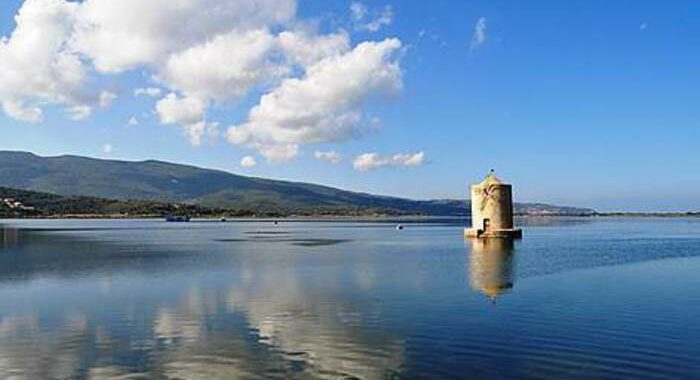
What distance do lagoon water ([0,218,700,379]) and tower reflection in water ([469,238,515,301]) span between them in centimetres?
12

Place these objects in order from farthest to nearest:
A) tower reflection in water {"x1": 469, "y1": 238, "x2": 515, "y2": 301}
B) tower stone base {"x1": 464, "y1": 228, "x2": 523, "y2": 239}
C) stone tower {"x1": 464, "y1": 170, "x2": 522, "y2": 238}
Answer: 1. tower stone base {"x1": 464, "y1": 228, "x2": 523, "y2": 239}
2. stone tower {"x1": 464, "y1": 170, "x2": 522, "y2": 238}
3. tower reflection in water {"x1": 469, "y1": 238, "x2": 515, "y2": 301}

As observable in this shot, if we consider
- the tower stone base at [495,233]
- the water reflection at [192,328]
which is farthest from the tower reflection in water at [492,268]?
the water reflection at [192,328]

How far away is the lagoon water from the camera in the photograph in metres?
14.0

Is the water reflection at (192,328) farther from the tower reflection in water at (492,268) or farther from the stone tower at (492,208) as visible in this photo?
the stone tower at (492,208)

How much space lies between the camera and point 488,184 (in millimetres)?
61875

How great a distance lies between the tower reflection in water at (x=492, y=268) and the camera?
2706cm

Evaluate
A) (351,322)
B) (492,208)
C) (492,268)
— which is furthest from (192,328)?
(492,208)

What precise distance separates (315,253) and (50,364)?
35.4 meters

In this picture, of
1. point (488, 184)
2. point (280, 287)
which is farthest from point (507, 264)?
point (488, 184)

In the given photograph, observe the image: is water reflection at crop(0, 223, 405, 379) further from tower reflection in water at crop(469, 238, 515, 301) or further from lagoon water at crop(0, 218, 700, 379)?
tower reflection in water at crop(469, 238, 515, 301)

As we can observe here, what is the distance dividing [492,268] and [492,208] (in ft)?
93.1

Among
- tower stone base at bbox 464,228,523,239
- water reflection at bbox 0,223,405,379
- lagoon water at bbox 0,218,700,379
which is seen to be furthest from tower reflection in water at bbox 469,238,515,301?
water reflection at bbox 0,223,405,379

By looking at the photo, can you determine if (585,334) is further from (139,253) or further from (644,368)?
(139,253)

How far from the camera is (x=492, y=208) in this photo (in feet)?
208
